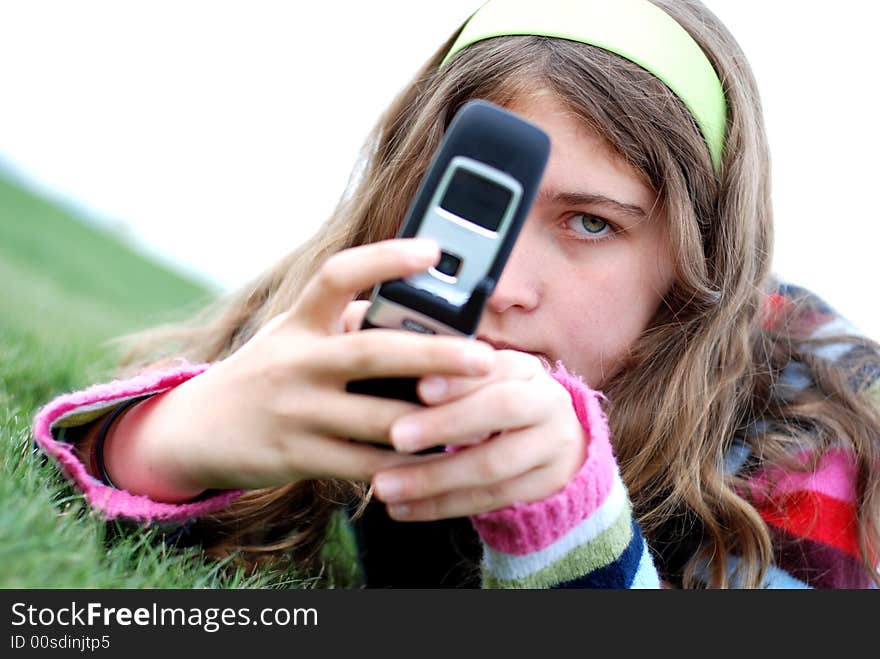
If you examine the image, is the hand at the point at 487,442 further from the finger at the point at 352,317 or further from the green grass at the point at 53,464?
the green grass at the point at 53,464

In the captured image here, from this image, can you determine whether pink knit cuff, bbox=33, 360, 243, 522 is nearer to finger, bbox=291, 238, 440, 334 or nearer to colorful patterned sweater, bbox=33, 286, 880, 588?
colorful patterned sweater, bbox=33, 286, 880, 588

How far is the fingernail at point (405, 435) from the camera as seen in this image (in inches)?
41.3

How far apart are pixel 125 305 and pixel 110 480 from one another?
4.66 m

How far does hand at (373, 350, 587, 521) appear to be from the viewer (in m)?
1.05

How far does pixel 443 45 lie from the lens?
2.26 meters

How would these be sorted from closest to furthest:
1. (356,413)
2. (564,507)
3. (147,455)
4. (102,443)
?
(356,413) → (564,507) → (147,455) → (102,443)

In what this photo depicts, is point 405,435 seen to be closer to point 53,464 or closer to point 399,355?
point 399,355

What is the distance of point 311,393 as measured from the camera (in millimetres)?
1115

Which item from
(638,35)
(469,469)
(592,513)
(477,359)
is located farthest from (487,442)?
(638,35)

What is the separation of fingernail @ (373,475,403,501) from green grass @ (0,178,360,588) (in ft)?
1.17

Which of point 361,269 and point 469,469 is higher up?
point 361,269

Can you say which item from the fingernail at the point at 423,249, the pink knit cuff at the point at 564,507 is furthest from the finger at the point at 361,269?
the pink knit cuff at the point at 564,507

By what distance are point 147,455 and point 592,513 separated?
2.41 feet

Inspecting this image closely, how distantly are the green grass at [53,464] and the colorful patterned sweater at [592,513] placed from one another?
0.06 meters
